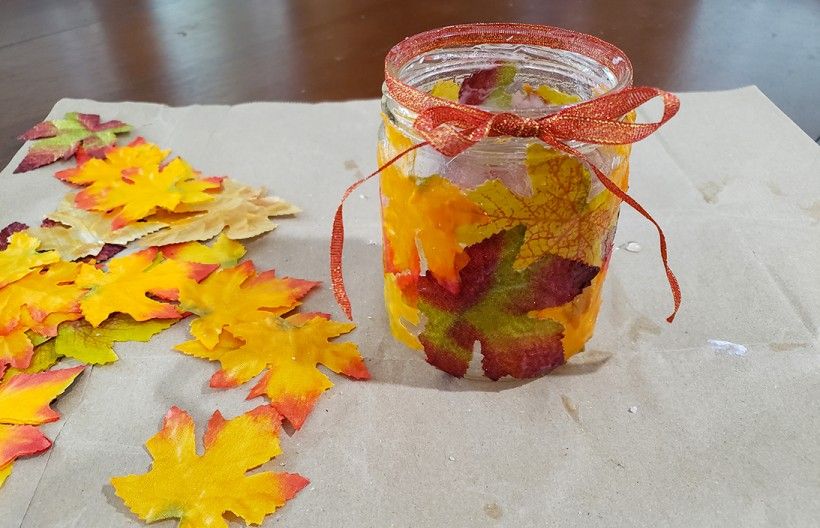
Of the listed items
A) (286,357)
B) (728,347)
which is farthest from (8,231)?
(728,347)

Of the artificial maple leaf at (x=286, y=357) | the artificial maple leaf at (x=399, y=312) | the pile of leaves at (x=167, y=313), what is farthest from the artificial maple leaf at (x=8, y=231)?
the artificial maple leaf at (x=399, y=312)

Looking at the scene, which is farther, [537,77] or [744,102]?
[744,102]

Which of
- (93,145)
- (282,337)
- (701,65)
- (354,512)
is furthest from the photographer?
(701,65)

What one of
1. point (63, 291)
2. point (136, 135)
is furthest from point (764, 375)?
point (136, 135)

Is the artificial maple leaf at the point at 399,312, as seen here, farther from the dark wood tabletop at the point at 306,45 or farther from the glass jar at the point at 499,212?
the dark wood tabletop at the point at 306,45

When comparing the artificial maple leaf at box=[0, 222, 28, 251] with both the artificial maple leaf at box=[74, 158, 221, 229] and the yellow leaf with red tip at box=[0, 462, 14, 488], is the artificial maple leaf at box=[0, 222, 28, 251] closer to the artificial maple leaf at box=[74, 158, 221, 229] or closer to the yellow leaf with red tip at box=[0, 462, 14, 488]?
the artificial maple leaf at box=[74, 158, 221, 229]

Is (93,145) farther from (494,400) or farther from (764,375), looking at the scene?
(764,375)

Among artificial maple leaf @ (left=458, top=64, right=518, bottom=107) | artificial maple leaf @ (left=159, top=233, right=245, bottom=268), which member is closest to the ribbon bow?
artificial maple leaf @ (left=458, top=64, right=518, bottom=107)

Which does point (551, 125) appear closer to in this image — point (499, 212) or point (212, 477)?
point (499, 212)
